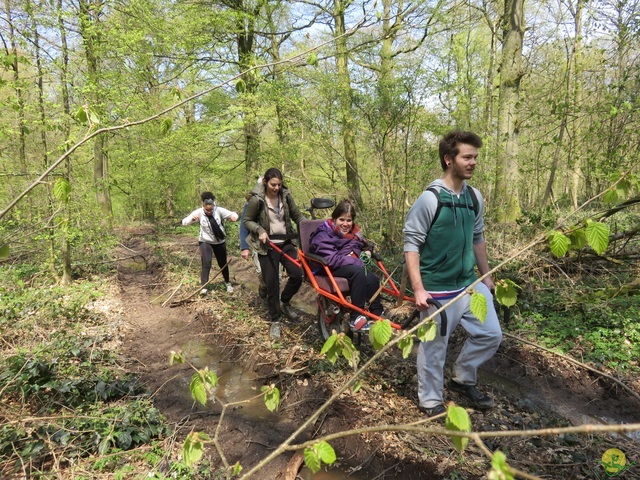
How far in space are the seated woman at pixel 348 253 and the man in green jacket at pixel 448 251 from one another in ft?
3.20

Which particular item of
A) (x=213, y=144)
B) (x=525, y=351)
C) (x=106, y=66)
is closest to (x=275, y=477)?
(x=525, y=351)

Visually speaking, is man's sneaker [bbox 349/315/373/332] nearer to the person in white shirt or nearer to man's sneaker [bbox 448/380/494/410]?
man's sneaker [bbox 448/380/494/410]

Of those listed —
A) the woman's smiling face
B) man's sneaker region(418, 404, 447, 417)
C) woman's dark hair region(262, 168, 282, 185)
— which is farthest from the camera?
woman's dark hair region(262, 168, 282, 185)

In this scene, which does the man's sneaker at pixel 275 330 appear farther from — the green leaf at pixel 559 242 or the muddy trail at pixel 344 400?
the green leaf at pixel 559 242

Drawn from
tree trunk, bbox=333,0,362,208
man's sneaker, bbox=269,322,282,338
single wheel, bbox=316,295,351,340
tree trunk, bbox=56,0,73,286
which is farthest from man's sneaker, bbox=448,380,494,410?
tree trunk, bbox=56,0,73,286

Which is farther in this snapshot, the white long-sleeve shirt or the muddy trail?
the white long-sleeve shirt

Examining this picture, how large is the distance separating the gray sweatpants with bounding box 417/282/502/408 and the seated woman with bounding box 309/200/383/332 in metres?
0.85

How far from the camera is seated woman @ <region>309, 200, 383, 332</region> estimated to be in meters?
3.99

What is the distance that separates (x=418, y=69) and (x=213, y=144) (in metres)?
7.59

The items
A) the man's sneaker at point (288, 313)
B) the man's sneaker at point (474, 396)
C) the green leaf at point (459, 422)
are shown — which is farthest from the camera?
the man's sneaker at point (288, 313)

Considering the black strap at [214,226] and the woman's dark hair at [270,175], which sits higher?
the woman's dark hair at [270,175]

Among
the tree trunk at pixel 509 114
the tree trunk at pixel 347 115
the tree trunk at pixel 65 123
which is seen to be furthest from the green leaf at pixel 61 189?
the tree trunk at pixel 509 114

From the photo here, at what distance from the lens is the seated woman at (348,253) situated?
3990mm

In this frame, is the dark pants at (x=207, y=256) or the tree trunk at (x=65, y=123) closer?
the tree trunk at (x=65, y=123)
